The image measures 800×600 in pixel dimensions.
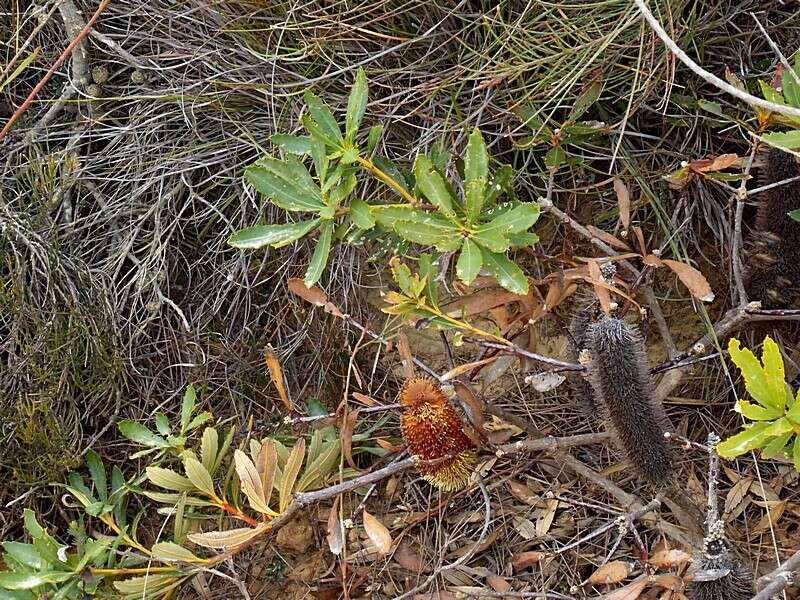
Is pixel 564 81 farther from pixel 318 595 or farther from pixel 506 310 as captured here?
pixel 318 595

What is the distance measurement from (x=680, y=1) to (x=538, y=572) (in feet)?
4.00

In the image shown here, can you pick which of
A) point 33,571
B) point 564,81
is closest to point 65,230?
point 33,571

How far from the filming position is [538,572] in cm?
185

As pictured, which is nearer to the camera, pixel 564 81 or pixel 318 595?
pixel 564 81

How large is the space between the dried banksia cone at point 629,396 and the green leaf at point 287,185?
0.53 metres

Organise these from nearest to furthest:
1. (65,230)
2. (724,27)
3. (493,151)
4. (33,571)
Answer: (33,571), (724,27), (493,151), (65,230)

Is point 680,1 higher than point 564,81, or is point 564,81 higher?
point 680,1

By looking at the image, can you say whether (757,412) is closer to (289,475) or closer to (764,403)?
(764,403)

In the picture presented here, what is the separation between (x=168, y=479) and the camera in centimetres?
175

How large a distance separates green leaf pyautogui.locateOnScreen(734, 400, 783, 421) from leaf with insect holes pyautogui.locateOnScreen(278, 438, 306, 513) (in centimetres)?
86

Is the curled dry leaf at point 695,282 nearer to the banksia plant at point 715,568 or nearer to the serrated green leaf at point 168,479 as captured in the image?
the banksia plant at point 715,568

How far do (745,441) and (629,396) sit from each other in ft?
1.08

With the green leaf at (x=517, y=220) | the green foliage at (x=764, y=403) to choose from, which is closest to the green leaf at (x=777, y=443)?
the green foliage at (x=764, y=403)

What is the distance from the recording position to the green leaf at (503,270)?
1.42 m
